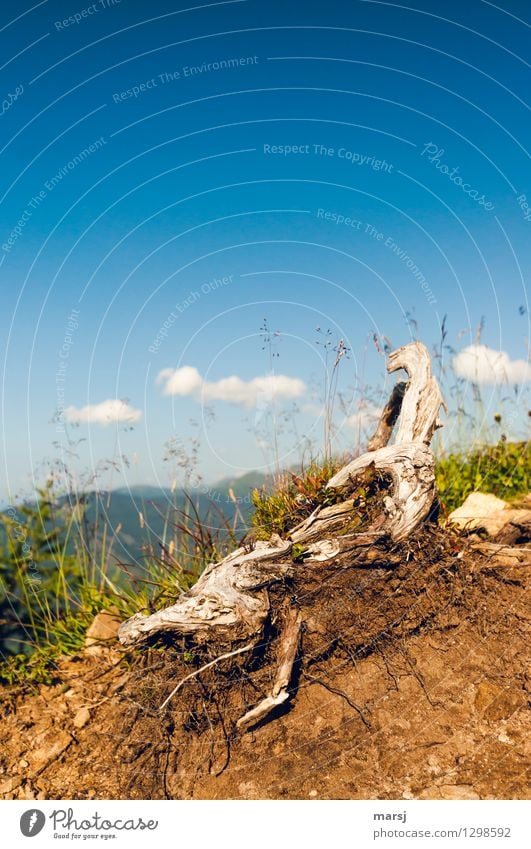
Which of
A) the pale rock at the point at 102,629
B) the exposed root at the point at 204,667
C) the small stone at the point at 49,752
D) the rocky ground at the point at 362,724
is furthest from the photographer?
the pale rock at the point at 102,629

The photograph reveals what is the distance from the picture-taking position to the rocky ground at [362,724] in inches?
168

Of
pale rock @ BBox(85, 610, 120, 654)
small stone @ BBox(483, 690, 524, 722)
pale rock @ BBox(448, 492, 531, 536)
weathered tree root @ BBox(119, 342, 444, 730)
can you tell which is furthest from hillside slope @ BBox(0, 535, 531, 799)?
pale rock @ BBox(85, 610, 120, 654)

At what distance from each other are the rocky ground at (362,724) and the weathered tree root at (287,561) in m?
0.23

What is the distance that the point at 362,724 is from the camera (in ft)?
15.1

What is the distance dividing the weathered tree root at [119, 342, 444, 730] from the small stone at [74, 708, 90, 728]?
40.6 inches

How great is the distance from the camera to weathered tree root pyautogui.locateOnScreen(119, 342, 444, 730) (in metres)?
4.91

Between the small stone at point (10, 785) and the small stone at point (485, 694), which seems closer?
the small stone at point (485, 694)

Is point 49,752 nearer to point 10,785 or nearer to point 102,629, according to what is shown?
point 10,785

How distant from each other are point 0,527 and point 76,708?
2142 mm

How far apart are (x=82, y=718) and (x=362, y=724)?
8.55ft

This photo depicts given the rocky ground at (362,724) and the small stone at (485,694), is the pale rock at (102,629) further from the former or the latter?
the small stone at (485,694)

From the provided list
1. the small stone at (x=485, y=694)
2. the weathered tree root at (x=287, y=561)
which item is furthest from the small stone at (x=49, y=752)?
the small stone at (x=485, y=694)

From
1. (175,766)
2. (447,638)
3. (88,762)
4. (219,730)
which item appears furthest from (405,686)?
(88,762)
